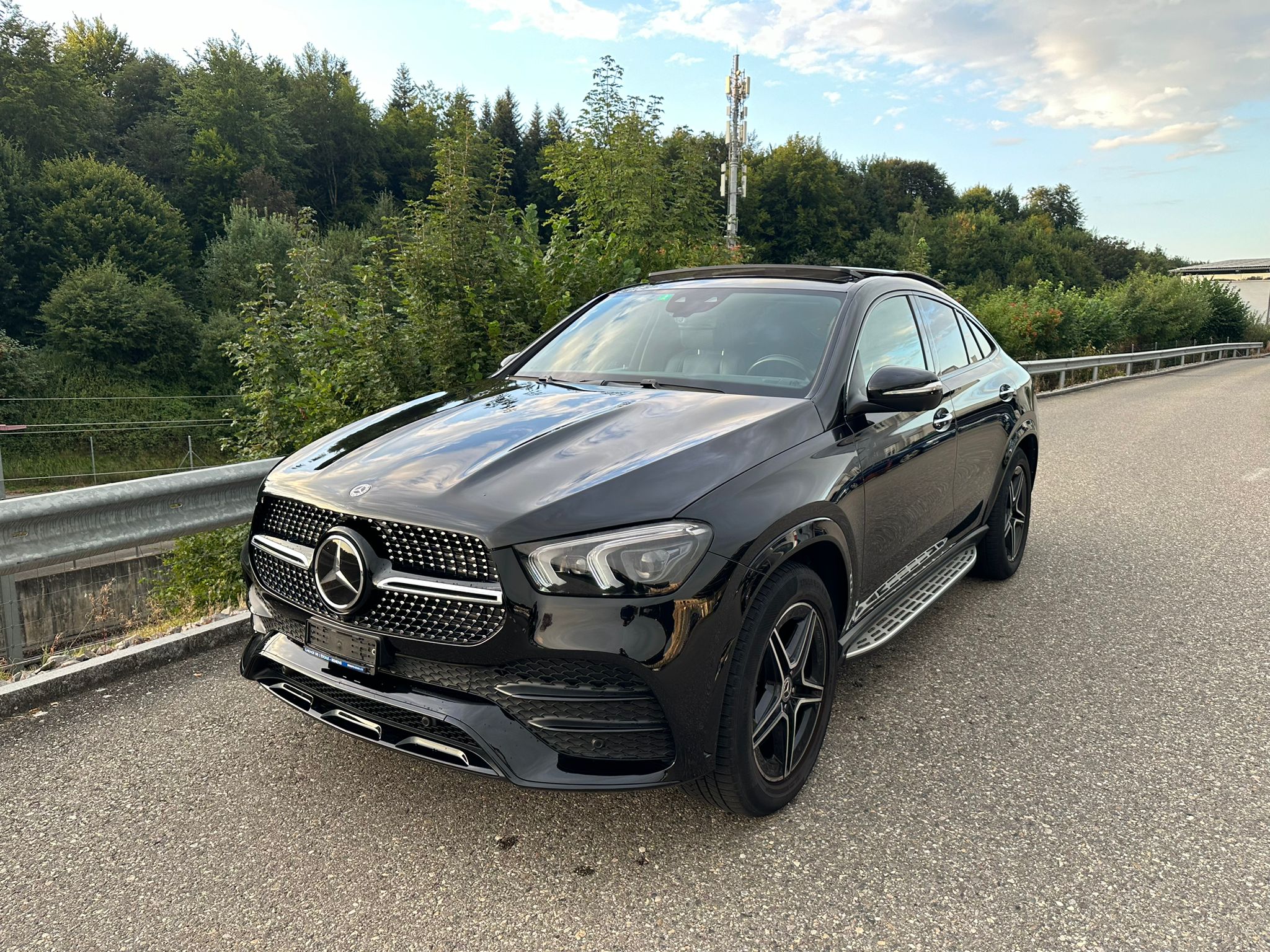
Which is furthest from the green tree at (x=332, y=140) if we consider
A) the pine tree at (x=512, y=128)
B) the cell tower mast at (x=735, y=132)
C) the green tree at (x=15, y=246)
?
the cell tower mast at (x=735, y=132)

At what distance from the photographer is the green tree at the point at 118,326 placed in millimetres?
43625

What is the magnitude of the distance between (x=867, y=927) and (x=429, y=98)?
102m

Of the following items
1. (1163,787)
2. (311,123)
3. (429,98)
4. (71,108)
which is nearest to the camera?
(1163,787)

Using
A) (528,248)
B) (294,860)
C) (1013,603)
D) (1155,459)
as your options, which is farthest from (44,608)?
(1155,459)

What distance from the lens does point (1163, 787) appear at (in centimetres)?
303

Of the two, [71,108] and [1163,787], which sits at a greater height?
[71,108]

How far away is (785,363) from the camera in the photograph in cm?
351

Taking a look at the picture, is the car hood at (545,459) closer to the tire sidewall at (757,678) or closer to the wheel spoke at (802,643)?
the tire sidewall at (757,678)

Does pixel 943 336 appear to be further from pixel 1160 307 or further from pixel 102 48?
pixel 102 48

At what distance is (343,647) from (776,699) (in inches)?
52.2

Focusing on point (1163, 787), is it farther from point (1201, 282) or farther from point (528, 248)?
point (1201, 282)

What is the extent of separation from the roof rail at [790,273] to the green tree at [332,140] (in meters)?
78.7

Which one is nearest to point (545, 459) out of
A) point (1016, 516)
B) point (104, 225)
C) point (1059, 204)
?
point (1016, 516)

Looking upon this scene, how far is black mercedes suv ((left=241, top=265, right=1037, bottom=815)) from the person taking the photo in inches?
92.4
